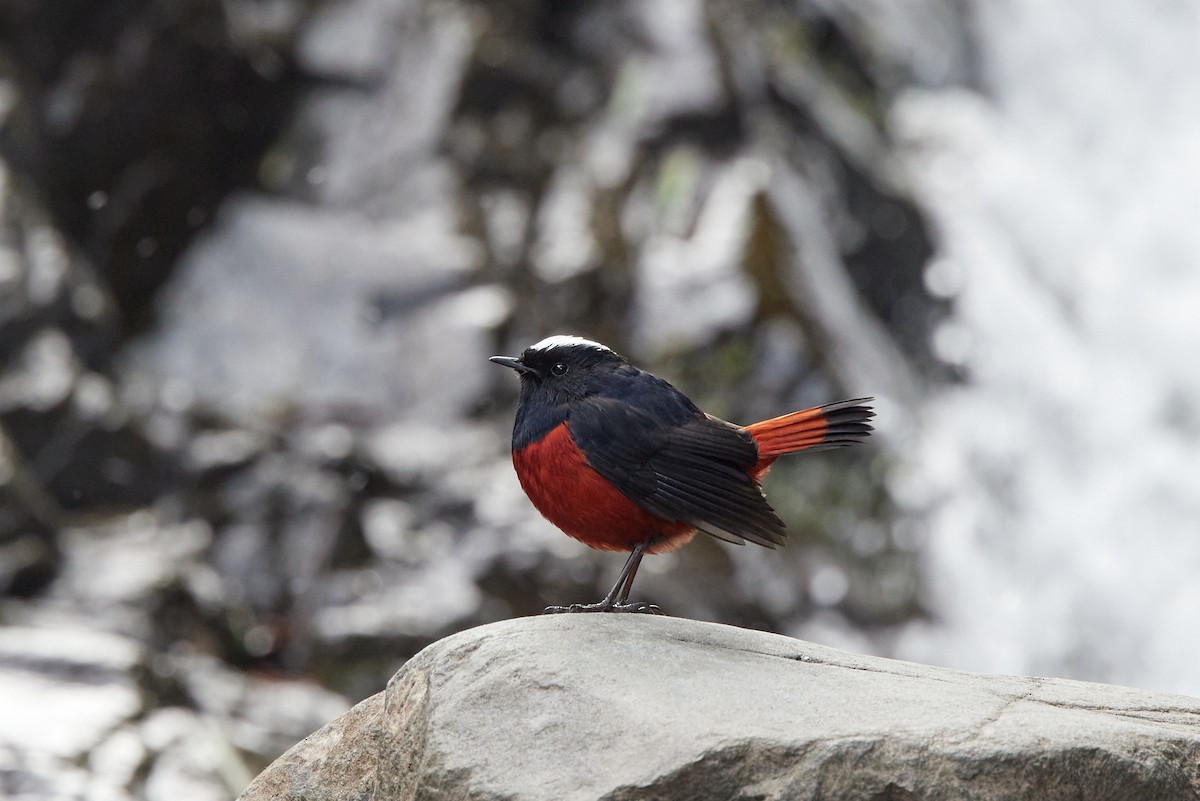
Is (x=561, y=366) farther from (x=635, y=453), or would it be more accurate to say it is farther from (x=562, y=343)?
(x=635, y=453)

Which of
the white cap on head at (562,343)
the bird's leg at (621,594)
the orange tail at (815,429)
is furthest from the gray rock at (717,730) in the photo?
A: the white cap on head at (562,343)

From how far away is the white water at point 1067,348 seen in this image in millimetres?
8531

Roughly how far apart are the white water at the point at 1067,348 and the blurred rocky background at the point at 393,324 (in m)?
0.09

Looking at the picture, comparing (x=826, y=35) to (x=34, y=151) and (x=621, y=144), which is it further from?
(x=34, y=151)

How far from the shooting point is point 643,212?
9539 millimetres

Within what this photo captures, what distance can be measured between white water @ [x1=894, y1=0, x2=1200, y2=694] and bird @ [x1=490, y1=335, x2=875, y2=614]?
4.66 meters

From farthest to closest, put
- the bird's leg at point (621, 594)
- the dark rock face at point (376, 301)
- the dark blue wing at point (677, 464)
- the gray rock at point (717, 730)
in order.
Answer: the dark rock face at point (376, 301) → the bird's leg at point (621, 594) → the dark blue wing at point (677, 464) → the gray rock at point (717, 730)

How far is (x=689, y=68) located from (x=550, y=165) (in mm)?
1483

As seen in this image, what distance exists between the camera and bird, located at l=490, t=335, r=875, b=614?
3531 millimetres

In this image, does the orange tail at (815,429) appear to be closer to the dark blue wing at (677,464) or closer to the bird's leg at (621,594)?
the dark blue wing at (677,464)

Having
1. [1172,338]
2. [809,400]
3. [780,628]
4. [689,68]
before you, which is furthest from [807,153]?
[780,628]

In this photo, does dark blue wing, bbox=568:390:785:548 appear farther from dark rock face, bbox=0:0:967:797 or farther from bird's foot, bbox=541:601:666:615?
dark rock face, bbox=0:0:967:797

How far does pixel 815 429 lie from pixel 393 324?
19.3ft

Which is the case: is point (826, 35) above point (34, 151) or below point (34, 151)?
above
